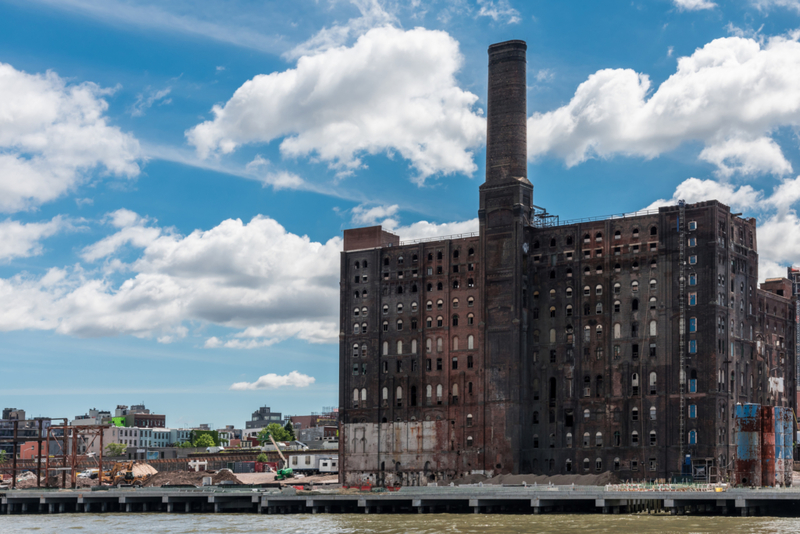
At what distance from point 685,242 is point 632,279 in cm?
762

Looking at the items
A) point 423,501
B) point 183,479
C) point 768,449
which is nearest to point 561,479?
point 768,449

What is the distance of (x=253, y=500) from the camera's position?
102 metres

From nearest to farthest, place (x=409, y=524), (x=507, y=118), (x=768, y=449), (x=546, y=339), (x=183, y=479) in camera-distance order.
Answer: (x=409, y=524) → (x=768, y=449) → (x=546, y=339) → (x=507, y=118) → (x=183, y=479)

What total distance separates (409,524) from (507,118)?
215 feet

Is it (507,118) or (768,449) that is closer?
(768,449)

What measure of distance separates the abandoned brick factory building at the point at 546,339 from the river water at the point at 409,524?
A: 35.0m

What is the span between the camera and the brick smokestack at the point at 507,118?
134 m

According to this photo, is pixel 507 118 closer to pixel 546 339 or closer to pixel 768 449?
pixel 546 339

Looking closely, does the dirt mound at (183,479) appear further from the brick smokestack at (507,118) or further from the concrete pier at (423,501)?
the brick smokestack at (507,118)

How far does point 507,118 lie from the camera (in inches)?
5295

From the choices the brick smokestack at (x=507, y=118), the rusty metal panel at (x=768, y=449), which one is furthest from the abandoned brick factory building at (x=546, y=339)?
the rusty metal panel at (x=768, y=449)

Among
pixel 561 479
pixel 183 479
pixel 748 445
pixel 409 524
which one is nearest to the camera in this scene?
pixel 409 524

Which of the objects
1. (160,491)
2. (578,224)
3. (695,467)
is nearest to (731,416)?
(695,467)

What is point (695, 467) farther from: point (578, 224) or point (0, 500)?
point (0, 500)
